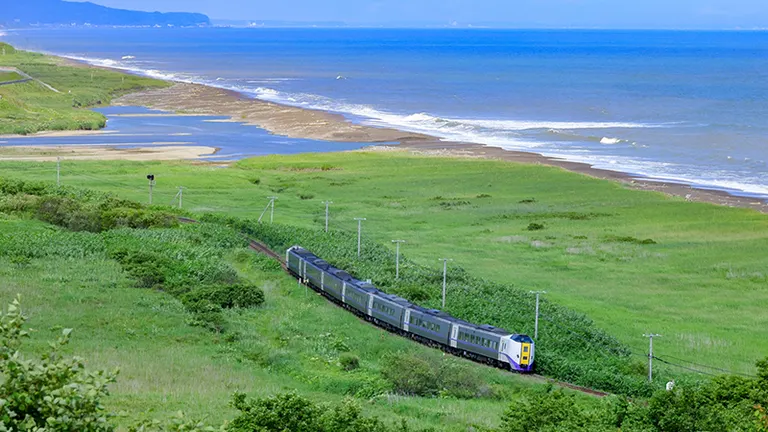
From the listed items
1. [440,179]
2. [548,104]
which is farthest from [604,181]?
[548,104]

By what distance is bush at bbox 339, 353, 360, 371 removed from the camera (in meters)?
37.7

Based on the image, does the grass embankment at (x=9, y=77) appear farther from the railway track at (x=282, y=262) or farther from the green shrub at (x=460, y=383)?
the green shrub at (x=460, y=383)

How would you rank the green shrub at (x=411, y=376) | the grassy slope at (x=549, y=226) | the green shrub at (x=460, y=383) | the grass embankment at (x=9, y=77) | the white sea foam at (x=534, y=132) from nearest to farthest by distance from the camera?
the green shrub at (x=411, y=376)
the green shrub at (x=460, y=383)
the grassy slope at (x=549, y=226)
the white sea foam at (x=534, y=132)
the grass embankment at (x=9, y=77)

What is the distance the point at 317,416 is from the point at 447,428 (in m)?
4.69

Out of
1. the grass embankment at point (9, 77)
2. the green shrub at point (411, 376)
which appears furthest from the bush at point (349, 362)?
the grass embankment at point (9, 77)

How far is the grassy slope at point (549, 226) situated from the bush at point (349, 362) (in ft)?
43.5

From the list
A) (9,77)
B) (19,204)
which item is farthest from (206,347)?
(9,77)

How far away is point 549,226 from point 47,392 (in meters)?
62.4

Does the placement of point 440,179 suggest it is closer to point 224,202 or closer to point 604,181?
point 604,181

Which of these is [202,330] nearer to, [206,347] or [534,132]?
[206,347]

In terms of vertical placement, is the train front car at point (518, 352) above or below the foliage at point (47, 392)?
below

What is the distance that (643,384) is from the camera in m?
36.7

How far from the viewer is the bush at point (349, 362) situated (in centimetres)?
3772

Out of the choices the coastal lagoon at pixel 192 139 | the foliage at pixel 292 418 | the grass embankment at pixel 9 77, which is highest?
the grass embankment at pixel 9 77
